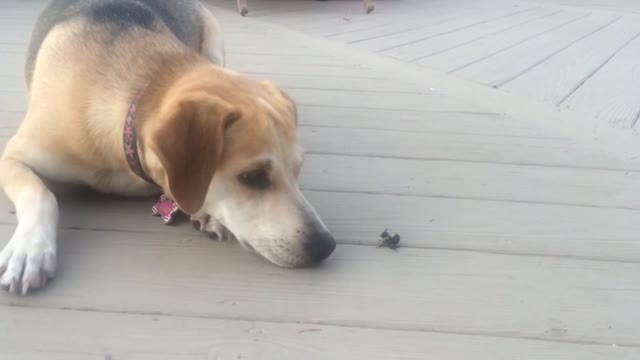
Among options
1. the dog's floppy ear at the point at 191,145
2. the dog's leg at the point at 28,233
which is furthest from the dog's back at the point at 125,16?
the dog's floppy ear at the point at 191,145

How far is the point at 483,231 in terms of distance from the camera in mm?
2137

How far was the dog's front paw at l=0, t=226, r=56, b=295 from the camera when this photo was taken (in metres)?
1.73

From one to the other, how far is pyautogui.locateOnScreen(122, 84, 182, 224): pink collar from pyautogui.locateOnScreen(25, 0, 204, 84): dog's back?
0.47 metres

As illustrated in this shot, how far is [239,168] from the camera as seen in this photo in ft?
6.03

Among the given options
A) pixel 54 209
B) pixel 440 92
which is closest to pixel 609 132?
pixel 440 92

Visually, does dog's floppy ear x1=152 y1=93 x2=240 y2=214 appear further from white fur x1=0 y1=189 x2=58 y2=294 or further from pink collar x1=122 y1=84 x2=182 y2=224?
white fur x1=0 y1=189 x2=58 y2=294

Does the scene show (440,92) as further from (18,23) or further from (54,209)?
(18,23)

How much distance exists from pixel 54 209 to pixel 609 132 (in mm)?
2081

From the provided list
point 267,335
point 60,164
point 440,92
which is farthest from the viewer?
point 440,92

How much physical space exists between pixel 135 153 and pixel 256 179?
0.38 meters

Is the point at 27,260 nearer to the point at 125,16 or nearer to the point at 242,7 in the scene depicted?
the point at 125,16

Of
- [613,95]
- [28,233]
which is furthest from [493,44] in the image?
[28,233]

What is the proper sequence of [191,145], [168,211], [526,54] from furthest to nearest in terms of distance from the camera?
1. [526,54]
2. [168,211]
3. [191,145]

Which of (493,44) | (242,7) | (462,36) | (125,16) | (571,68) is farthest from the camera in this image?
(242,7)
